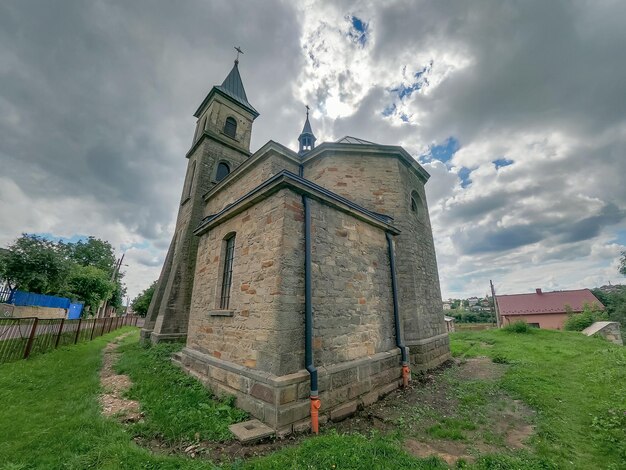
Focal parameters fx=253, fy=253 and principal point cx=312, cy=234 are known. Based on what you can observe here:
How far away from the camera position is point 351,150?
9789 mm

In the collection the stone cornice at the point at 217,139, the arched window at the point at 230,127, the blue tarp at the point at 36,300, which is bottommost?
the blue tarp at the point at 36,300

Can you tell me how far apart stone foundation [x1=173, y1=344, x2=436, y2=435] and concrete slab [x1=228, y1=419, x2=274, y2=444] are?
97 millimetres

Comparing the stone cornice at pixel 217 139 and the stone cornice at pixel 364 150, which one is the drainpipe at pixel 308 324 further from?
the stone cornice at pixel 217 139

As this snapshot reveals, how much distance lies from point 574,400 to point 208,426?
7077 mm

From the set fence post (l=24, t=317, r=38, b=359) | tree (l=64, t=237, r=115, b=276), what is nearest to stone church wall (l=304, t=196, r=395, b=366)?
fence post (l=24, t=317, r=38, b=359)

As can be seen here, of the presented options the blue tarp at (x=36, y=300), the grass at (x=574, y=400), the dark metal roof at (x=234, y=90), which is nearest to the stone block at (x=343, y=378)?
the grass at (x=574, y=400)

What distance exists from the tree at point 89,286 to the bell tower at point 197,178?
1599 cm

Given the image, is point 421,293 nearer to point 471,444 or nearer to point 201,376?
point 471,444

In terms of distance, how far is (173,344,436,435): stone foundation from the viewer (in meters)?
3.96

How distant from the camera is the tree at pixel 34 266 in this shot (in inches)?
673

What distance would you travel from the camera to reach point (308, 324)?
179 inches

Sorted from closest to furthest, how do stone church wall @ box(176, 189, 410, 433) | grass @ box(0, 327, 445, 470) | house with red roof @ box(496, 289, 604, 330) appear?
grass @ box(0, 327, 445, 470) → stone church wall @ box(176, 189, 410, 433) → house with red roof @ box(496, 289, 604, 330)

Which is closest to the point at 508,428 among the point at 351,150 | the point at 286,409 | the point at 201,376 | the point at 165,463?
the point at 286,409

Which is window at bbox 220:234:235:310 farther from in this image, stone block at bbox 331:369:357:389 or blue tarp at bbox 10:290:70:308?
blue tarp at bbox 10:290:70:308
